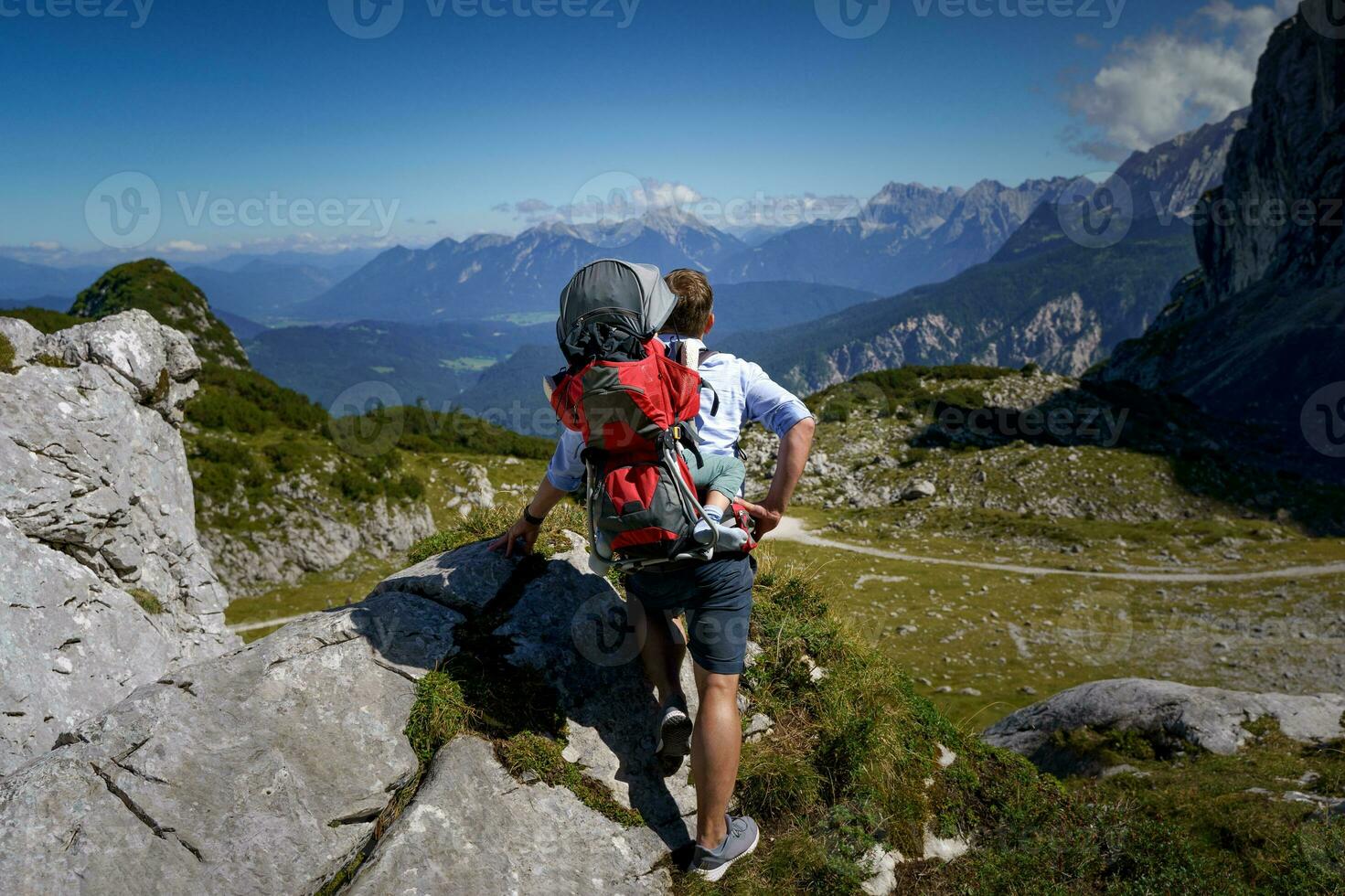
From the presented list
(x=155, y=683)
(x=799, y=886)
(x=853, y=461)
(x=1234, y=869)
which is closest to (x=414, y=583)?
(x=155, y=683)

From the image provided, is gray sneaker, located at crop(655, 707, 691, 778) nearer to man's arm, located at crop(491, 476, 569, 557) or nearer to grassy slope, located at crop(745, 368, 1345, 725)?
man's arm, located at crop(491, 476, 569, 557)

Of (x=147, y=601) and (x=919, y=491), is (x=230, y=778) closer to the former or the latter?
(x=147, y=601)

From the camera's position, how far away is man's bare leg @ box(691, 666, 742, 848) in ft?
15.7

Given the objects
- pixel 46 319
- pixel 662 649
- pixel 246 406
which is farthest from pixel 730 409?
pixel 46 319

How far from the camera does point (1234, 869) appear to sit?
19.3 ft

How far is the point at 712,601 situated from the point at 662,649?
3.47ft

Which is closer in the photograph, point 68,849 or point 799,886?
point 68,849

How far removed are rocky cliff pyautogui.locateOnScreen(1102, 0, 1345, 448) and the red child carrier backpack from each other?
129 meters

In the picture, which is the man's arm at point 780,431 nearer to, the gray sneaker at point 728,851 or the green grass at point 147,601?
the gray sneaker at point 728,851

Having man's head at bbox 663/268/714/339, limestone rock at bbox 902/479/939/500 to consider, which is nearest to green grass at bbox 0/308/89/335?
man's head at bbox 663/268/714/339

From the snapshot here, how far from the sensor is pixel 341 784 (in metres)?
4.92

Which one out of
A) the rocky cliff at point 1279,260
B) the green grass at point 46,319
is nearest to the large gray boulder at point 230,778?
A: the green grass at point 46,319

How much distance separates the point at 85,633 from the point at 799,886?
10.4 m

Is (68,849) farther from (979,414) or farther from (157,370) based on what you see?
(979,414)
